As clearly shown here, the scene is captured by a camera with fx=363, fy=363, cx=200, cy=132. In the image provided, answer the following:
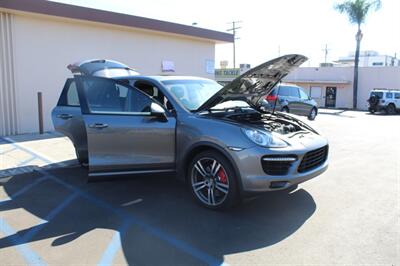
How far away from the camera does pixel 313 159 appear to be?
466cm

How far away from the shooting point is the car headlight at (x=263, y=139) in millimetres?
4246

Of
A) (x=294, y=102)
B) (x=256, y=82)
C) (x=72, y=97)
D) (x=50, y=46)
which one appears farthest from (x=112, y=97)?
(x=294, y=102)

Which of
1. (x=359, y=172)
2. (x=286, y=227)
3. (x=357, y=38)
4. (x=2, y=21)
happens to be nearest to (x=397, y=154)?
(x=359, y=172)

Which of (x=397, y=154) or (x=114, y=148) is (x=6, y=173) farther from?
(x=397, y=154)

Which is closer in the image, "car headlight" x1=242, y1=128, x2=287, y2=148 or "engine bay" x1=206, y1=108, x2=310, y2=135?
"car headlight" x1=242, y1=128, x2=287, y2=148

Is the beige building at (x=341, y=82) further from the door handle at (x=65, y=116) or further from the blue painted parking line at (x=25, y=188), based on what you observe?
the blue painted parking line at (x=25, y=188)

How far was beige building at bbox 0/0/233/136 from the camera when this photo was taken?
10398 millimetres

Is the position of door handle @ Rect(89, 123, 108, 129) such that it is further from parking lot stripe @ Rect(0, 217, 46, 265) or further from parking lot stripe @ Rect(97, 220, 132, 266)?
parking lot stripe @ Rect(0, 217, 46, 265)

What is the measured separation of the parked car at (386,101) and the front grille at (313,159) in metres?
23.9

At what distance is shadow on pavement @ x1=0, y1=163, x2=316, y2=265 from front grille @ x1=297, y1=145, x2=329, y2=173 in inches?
22.5

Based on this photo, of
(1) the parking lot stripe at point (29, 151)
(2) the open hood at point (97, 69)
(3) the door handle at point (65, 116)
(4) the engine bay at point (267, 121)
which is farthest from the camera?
(1) the parking lot stripe at point (29, 151)

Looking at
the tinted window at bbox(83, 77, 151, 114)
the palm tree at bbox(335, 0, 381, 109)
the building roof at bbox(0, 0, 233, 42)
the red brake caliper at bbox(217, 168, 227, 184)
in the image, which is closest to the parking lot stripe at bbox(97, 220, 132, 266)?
the red brake caliper at bbox(217, 168, 227, 184)

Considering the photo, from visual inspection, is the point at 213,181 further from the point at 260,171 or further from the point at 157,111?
the point at 157,111

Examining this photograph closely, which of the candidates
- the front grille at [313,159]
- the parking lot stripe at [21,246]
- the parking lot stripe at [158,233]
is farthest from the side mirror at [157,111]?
the parking lot stripe at [21,246]
